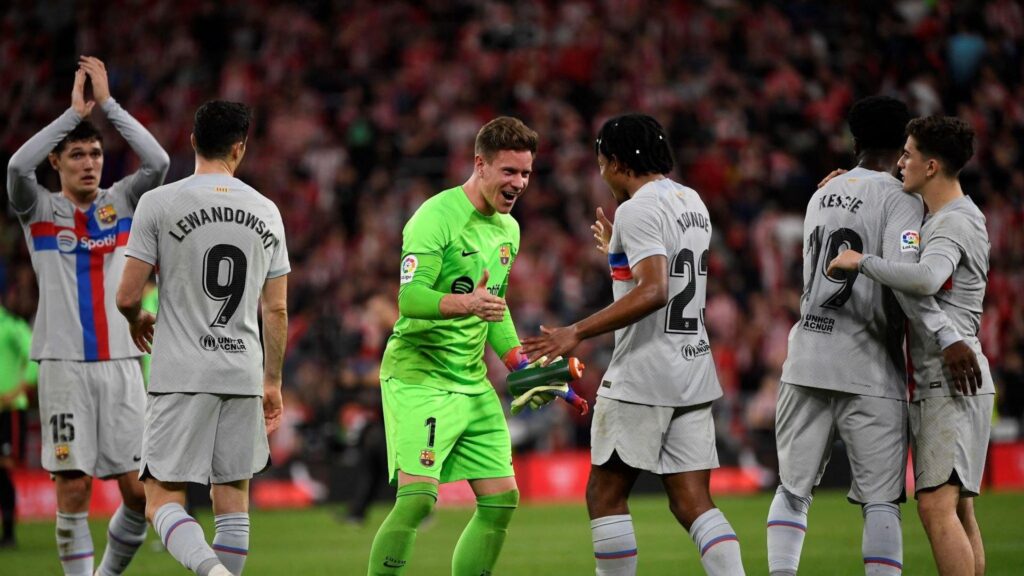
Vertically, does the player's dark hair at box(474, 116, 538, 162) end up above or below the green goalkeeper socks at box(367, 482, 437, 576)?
above

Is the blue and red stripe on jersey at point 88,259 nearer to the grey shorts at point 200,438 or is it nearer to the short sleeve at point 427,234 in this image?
the grey shorts at point 200,438

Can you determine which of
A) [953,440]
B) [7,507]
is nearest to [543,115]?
[7,507]

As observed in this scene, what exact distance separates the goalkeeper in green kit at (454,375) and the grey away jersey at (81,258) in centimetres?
206

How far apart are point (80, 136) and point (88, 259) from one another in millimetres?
785

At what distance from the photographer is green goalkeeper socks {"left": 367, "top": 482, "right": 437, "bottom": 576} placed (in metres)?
6.54

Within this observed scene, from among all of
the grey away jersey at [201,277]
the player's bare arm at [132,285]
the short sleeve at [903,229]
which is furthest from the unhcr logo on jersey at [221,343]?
the short sleeve at [903,229]

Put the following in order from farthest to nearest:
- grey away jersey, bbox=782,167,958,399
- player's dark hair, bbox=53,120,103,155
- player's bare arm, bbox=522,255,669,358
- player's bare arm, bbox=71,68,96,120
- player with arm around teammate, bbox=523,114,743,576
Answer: player's dark hair, bbox=53,120,103,155 < player's bare arm, bbox=71,68,96,120 < grey away jersey, bbox=782,167,958,399 < player with arm around teammate, bbox=523,114,743,576 < player's bare arm, bbox=522,255,669,358

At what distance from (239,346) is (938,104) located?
16136 mm

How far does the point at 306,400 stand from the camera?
17.7 meters

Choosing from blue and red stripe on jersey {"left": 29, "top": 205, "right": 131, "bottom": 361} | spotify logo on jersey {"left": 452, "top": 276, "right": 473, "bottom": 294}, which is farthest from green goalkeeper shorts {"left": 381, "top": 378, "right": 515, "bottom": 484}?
blue and red stripe on jersey {"left": 29, "top": 205, "right": 131, "bottom": 361}

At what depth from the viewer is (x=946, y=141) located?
6.41m

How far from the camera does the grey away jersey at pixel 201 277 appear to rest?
6.44 meters

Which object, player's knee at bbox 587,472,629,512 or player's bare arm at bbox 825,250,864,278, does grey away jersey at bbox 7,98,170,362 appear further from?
player's bare arm at bbox 825,250,864,278

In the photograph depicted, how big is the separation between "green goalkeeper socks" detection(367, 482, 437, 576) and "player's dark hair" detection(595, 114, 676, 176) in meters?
1.99
